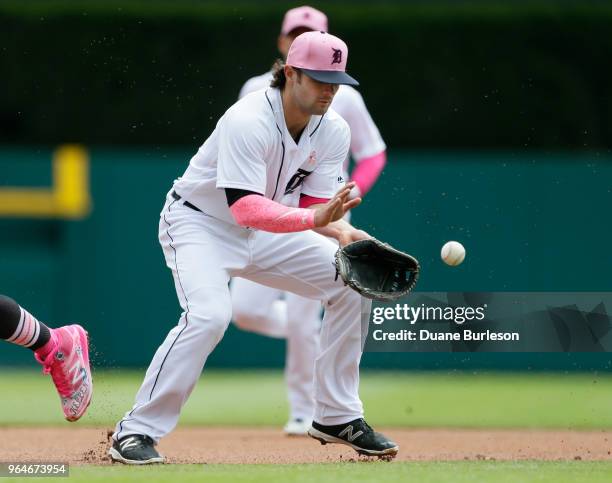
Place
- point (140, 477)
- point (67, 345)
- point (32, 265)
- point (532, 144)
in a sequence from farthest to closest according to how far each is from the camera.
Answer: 1. point (532, 144)
2. point (32, 265)
3. point (67, 345)
4. point (140, 477)

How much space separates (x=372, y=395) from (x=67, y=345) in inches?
167

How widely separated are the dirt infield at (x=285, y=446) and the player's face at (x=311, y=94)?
4.96ft

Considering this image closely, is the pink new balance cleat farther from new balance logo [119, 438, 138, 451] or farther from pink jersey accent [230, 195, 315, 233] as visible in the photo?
pink jersey accent [230, 195, 315, 233]

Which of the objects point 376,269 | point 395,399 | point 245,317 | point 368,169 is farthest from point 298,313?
point 395,399

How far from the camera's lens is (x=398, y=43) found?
44.4 feet

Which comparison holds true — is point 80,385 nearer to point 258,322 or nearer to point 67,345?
point 67,345

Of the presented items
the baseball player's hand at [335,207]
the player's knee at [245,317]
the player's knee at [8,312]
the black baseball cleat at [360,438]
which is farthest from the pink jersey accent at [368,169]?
the player's knee at [8,312]

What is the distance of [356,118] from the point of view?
309 inches

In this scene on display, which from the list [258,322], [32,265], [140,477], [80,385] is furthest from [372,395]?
[140,477]

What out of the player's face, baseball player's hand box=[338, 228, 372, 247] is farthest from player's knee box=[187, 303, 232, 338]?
the player's face

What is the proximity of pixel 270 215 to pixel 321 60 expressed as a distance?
0.69 metres

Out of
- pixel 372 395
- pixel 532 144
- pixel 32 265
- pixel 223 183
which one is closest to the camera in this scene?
pixel 223 183

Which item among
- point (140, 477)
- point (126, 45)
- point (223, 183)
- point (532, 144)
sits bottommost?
point (140, 477)

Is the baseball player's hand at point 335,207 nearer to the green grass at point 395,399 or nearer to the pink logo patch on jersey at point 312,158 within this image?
the pink logo patch on jersey at point 312,158
